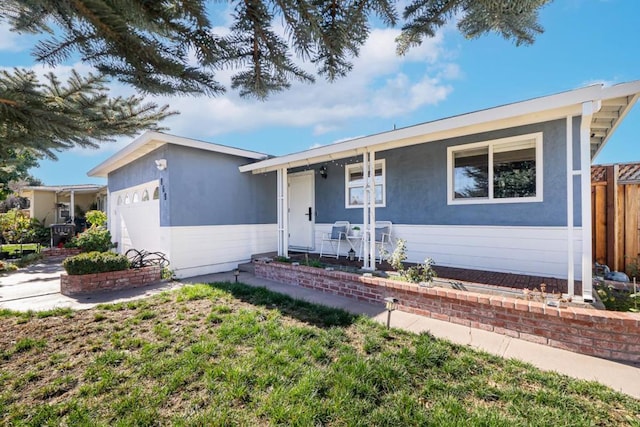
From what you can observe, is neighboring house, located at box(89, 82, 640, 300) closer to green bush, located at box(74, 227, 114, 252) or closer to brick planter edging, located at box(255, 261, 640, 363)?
green bush, located at box(74, 227, 114, 252)

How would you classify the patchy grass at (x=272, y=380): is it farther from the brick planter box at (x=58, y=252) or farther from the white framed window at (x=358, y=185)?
the brick planter box at (x=58, y=252)

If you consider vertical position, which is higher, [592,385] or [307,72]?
[307,72]

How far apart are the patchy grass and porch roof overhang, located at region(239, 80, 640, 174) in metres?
3.26

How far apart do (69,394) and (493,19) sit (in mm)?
4151

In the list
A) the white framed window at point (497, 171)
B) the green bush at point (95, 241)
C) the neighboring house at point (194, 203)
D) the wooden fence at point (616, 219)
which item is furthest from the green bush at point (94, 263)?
the wooden fence at point (616, 219)

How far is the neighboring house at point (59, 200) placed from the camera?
15750 mm

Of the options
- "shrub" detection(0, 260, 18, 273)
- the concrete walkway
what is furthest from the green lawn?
the concrete walkway

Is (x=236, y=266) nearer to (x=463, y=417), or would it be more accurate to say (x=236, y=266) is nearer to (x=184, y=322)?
(x=184, y=322)

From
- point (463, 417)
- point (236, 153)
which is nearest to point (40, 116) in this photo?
point (463, 417)

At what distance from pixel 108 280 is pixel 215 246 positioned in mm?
2359

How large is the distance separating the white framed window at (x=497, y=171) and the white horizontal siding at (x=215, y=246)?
5.33m

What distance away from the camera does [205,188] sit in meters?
7.36

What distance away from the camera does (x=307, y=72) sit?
169 centimetres

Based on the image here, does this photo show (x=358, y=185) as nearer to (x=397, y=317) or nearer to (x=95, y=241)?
(x=397, y=317)
